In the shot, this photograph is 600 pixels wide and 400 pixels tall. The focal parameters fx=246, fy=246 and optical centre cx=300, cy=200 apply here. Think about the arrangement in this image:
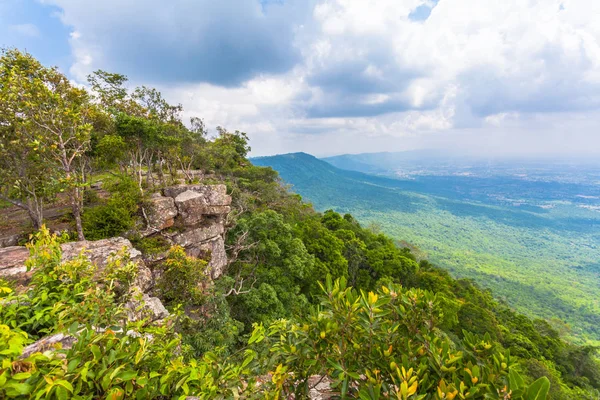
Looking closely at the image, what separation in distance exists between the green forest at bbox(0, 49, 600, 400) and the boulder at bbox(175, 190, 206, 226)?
1677 millimetres

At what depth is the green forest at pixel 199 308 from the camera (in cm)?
166

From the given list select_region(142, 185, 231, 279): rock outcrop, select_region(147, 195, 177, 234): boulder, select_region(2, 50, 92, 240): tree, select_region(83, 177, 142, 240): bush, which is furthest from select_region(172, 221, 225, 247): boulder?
select_region(2, 50, 92, 240): tree

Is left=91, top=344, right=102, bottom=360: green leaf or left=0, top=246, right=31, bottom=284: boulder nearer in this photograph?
left=91, top=344, right=102, bottom=360: green leaf

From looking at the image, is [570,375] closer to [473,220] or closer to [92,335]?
[92,335]

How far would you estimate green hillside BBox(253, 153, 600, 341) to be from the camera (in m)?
Answer: 61.1

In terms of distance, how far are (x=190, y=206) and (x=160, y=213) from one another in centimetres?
140

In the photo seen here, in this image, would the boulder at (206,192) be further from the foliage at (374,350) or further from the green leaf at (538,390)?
the green leaf at (538,390)

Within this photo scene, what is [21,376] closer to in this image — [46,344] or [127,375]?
[127,375]

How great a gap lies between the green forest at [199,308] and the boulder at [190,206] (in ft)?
5.50

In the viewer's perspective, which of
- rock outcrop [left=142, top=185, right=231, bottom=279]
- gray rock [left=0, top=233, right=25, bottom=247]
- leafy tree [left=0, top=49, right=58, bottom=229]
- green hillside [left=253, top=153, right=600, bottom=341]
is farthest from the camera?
green hillside [left=253, top=153, right=600, bottom=341]

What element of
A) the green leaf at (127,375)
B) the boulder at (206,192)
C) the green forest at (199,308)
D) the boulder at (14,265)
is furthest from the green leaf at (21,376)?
the boulder at (206,192)

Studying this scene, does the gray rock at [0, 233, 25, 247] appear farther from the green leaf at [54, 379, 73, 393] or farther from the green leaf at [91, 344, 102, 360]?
the green leaf at [54, 379, 73, 393]

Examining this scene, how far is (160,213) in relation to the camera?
11.2m

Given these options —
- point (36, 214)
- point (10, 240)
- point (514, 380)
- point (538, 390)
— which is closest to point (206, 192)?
point (36, 214)
